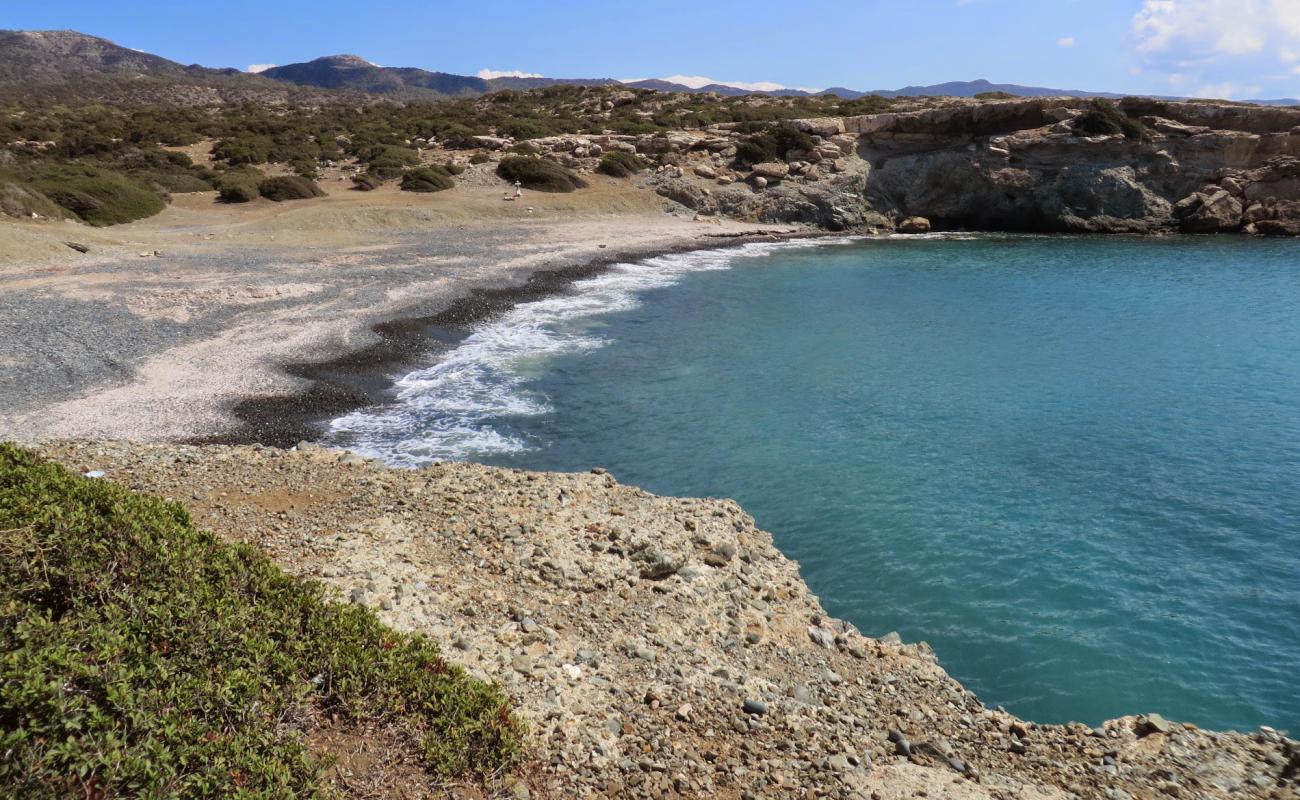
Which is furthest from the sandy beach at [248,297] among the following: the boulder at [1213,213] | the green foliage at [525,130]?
the boulder at [1213,213]

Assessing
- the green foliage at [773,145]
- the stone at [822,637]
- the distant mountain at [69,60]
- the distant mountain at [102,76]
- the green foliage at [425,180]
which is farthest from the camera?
the distant mountain at [69,60]

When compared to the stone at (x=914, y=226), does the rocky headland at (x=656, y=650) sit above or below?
below

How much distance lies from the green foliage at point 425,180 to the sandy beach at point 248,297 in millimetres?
1203

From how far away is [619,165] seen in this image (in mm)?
49344

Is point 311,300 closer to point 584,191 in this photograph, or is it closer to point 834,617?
point 834,617

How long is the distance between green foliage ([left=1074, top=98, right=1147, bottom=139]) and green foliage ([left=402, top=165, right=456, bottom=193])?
1464 inches

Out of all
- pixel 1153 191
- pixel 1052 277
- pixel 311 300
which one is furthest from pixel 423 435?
pixel 1153 191

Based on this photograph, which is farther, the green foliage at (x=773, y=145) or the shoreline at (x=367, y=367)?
the green foliage at (x=773, y=145)

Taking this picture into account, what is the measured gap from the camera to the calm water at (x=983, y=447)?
9547 mm

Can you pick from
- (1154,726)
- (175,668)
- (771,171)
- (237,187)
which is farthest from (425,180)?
(1154,726)

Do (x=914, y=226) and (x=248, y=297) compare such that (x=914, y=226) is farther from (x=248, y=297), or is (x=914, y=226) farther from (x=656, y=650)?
(x=656, y=650)

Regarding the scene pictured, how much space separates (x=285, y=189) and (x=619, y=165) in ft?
64.2

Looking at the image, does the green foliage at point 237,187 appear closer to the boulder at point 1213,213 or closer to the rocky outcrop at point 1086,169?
the rocky outcrop at point 1086,169

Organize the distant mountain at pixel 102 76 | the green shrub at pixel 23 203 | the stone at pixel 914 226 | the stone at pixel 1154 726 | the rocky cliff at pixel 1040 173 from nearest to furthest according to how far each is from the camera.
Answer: the stone at pixel 1154 726
the green shrub at pixel 23 203
the rocky cliff at pixel 1040 173
the stone at pixel 914 226
the distant mountain at pixel 102 76
